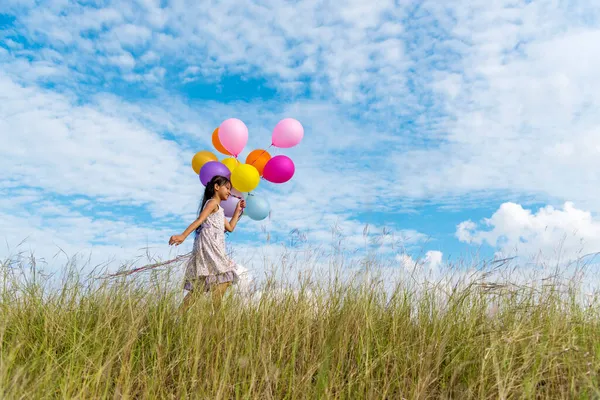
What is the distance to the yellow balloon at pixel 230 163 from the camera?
6.24m

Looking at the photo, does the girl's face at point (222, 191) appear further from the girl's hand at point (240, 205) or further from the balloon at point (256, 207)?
the balloon at point (256, 207)

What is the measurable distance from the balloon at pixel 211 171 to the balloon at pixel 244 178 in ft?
0.47

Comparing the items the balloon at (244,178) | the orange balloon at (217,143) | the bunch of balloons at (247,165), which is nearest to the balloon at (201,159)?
the bunch of balloons at (247,165)

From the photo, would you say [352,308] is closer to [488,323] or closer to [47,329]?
[488,323]

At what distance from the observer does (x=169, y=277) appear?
169 inches

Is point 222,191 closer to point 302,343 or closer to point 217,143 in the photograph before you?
point 217,143

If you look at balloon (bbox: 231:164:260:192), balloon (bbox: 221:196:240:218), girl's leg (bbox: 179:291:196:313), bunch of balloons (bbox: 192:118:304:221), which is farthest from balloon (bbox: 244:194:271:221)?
girl's leg (bbox: 179:291:196:313)

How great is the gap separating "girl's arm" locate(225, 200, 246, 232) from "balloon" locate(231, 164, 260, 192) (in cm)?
28

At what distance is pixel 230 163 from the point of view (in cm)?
627

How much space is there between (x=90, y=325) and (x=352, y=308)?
1.91 m

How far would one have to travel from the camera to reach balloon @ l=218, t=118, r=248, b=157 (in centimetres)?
619

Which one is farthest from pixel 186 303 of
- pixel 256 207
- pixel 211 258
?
pixel 256 207

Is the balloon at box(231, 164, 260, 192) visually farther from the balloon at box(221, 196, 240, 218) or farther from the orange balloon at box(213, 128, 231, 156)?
the orange balloon at box(213, 128, 231, 156)

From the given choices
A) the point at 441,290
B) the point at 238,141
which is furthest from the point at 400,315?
the point at 238,141
